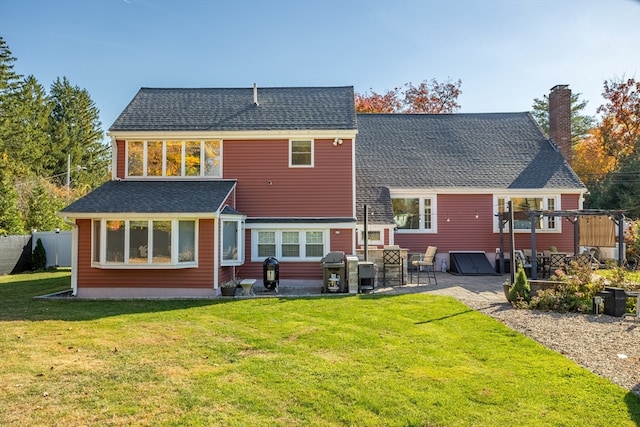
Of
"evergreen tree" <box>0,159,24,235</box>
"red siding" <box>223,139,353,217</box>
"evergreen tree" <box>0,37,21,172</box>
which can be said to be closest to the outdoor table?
"red siding" <box>223,139,353,217</box>

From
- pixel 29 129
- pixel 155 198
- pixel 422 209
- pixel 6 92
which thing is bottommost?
pixel 422 209

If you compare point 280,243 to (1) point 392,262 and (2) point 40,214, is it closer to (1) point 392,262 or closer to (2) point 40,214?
(1) point 392,262

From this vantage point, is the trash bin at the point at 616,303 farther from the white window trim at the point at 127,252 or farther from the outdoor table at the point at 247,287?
the white window trim at the point at 127,252

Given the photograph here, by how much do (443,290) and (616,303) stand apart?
164 inches

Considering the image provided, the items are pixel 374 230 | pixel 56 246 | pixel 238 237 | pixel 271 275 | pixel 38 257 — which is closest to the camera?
pixel 271 275

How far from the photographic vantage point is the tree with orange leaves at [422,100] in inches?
1175

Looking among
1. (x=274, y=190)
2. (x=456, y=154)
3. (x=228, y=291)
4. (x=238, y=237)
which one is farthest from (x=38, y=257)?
(x=456, y=154)

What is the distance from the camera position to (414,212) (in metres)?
16.7

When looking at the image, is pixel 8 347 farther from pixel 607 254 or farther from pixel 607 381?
pixel 607 254

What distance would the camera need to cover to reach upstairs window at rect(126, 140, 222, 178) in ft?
43.0

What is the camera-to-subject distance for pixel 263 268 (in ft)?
39.5

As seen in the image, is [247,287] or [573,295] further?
[247,287]

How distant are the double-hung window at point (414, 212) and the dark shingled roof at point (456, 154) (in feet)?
1.98

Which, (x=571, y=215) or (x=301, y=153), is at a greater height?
(x=301, y=153)
